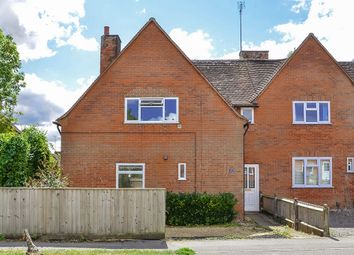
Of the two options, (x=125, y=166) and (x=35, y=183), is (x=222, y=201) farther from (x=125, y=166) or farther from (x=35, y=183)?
(x=35, y=183)

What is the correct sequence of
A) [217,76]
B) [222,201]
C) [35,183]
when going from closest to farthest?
[35,183] < [222,201] < [217,76]

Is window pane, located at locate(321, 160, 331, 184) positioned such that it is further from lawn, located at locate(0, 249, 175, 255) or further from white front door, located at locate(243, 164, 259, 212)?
lawn, located at locate(0, 249, 175, 255)

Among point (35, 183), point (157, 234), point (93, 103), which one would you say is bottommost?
point (157, 234)

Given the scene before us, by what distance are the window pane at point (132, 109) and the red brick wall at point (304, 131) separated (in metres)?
7.15

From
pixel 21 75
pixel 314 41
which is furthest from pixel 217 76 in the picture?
pixel 21 75

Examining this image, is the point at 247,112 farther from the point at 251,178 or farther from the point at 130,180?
the point at 130,180

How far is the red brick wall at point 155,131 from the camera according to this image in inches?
901

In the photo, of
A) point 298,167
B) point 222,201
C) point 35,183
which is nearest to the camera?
point 35,183

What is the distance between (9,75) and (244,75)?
18.2m

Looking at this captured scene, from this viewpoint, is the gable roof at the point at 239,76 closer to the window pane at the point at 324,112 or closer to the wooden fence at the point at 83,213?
the window pane at the point at 324,112

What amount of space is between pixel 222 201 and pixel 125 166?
192 inches

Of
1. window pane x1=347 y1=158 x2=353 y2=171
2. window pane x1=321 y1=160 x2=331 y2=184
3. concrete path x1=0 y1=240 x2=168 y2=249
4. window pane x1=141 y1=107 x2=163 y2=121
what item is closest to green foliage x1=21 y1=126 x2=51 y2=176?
Result: window pane x1=141 y1=107 x2=163 y2=121

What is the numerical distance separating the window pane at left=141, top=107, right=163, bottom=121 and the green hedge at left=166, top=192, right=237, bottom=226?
3.96 meters

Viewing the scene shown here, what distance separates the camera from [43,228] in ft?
54.6
